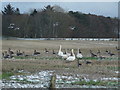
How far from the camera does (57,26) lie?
339 ft

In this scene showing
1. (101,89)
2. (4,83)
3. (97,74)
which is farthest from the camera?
(97,74)

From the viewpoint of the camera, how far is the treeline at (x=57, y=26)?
101m

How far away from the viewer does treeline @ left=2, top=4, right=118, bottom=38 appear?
101 m

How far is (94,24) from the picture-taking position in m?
112

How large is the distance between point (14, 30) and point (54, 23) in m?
13.2

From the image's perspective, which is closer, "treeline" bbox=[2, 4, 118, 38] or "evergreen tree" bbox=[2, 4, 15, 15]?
"treeline" bbox=[2, 4, 118, 38]

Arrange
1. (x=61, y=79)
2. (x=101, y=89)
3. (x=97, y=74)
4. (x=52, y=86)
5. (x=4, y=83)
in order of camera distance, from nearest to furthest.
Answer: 1. (x=52, y=86)
2. (x=101, y=89)
3. (x=4, y=83)
4. (x=61, y=79)
5. (x=97, y=74)

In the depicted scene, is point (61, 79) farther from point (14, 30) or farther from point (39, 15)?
point (39, 15)

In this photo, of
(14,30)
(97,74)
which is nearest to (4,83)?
(97,74)

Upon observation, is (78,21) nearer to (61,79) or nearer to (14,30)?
(14,30)

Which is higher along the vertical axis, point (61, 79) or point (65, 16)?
point (65, 16)

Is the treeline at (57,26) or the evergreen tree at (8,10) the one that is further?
the evergreen tree at (8,10)

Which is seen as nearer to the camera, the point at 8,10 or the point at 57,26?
the point at 57,26

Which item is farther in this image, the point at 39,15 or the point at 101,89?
the point at 39,15
